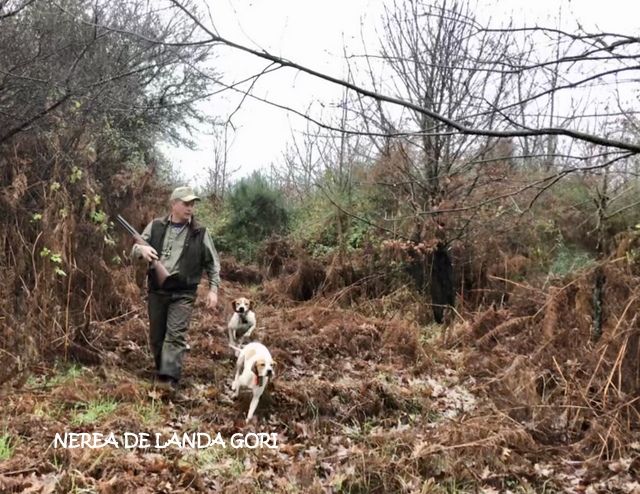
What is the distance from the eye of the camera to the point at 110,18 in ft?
28.9

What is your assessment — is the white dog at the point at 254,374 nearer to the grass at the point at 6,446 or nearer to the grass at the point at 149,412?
the grass at the point at 149,412

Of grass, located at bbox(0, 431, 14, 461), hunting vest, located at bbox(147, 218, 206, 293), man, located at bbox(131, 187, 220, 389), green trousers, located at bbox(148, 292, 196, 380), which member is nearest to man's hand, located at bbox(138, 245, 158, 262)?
man, located at bbox(131, 187, 220, 389)

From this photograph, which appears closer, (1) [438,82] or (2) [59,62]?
(2) [59,62]

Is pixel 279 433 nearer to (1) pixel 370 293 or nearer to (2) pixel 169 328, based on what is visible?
(2) pixel 169 328

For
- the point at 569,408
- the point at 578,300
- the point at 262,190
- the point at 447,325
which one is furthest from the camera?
the point at 262,190

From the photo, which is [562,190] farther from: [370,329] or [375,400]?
[375,400]

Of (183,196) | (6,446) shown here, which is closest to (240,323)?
(183,196)

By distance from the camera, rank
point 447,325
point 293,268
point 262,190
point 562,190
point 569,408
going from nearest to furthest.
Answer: point 569,408
point 447,325
point 562,190
point 293,268
point 262,190

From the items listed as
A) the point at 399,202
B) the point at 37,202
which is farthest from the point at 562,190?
the point at 37,202

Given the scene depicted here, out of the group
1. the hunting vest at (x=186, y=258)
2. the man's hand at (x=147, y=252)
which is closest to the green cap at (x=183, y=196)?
the hunting vest at (x=186, y=258)

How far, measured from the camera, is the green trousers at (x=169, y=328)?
20.9 ft

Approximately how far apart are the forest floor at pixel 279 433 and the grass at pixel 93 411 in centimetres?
2

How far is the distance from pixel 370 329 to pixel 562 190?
18.1 ft

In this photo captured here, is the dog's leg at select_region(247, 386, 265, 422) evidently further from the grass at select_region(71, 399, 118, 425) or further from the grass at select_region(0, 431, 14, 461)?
the grass at select_region(0, 431, 14, 461)
